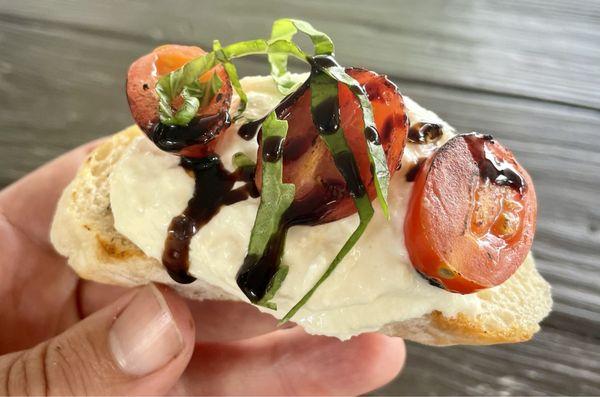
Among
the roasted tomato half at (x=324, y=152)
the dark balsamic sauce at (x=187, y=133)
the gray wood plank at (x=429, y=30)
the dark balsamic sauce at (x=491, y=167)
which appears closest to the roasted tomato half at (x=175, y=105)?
the dark balsamic sauce at (x=187, y=133)

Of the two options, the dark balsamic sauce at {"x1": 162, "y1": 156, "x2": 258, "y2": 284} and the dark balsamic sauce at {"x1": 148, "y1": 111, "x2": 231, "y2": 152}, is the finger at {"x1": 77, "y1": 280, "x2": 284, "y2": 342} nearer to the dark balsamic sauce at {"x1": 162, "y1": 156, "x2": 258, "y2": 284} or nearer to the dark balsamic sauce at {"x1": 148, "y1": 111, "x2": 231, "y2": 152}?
the dark balsamic sauce at {"x1": 162, "y1": 156, "x2": 258, "y2": 284}

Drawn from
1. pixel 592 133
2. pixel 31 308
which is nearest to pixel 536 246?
pixel 592 133

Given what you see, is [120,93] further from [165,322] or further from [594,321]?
[594,321]

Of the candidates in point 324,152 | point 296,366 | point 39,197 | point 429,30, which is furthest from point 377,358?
point 429,30

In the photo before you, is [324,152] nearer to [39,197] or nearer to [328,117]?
[328,117]

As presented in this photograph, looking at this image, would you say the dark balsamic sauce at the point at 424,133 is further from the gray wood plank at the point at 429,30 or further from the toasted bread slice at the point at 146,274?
the gray wood plank at the point at 429,30

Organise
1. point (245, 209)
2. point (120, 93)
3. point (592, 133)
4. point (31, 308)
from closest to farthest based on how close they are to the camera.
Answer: point (245, 209) < point (31, 308) < point (592, 133) < point (120, 93)
